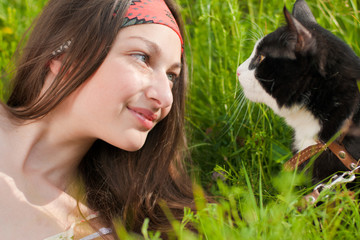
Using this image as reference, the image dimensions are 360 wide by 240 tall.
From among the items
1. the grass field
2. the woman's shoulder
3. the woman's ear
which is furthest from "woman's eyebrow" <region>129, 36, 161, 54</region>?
the woman's shoulder

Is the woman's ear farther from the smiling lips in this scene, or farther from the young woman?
the smiling lips

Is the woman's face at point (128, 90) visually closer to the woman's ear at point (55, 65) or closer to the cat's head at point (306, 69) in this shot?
the woman's ear at point (55, 65)

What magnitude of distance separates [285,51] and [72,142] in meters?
0.91

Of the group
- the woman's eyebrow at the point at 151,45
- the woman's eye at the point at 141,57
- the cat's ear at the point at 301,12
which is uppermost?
the cat's ear at the point at 301,12

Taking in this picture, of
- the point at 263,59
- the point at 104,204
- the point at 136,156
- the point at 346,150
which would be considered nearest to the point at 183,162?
the point at 136,156

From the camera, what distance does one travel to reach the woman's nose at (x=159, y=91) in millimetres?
1549

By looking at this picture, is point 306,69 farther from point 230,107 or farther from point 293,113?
point 230,107

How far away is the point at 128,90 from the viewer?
4.93 feet

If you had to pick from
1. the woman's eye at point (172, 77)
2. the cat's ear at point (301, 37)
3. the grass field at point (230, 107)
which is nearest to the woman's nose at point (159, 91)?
the woman's eye at point (172, 77)

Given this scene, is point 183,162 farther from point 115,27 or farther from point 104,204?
point 115,27

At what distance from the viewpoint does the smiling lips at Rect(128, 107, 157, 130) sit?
1.55 m

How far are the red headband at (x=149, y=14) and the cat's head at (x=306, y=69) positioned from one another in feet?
1.28

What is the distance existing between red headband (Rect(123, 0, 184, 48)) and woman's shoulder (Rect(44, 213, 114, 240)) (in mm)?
770

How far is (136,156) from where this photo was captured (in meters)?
1.88
